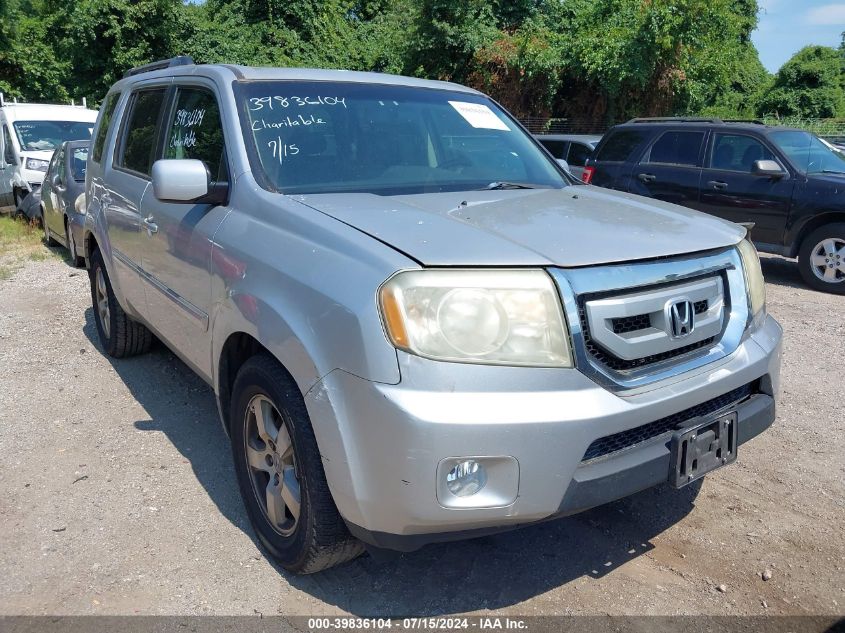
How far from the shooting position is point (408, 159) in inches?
141

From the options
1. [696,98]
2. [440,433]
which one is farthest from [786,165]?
[696,98]

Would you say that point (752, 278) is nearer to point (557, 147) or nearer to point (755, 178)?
point (755, 178)

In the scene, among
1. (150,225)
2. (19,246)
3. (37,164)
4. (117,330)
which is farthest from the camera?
(37,164)

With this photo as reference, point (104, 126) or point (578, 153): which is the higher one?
point (104, 126)

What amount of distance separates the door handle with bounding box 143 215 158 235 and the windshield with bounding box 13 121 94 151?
974cm

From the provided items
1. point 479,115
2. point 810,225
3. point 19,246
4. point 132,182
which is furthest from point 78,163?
point 810,225

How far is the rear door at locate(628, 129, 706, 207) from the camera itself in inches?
353

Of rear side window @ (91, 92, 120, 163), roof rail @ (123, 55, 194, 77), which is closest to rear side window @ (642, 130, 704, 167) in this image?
roof rail @ (123, 55, 194, 77)

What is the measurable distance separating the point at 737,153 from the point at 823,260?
1.60 metres

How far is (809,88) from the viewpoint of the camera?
3412 cm

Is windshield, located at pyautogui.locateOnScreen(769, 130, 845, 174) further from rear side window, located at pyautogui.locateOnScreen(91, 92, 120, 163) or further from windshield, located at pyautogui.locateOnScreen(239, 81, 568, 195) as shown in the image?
rear side window, located at pyautogui.locateOnScreen(91, 92, 120, 163)

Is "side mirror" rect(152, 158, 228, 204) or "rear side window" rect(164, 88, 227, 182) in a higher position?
"rear side window" rect(164, 88, 227, 182)

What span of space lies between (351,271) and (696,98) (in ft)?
67.1

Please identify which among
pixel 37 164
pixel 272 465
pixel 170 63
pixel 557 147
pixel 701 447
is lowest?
pixel 272 465
